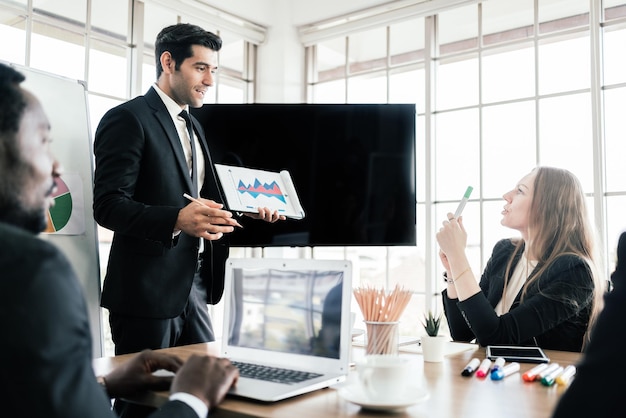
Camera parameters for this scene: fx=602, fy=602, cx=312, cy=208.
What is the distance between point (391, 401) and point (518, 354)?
70 centimetres

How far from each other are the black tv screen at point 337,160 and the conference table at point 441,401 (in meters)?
2.12

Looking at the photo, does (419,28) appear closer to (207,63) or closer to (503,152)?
(503,152)

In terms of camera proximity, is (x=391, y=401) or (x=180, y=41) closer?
(x=391, y=401)

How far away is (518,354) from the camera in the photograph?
1.60 meters

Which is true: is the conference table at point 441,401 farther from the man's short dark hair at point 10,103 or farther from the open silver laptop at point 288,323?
the man's short dark hair at point 10,103

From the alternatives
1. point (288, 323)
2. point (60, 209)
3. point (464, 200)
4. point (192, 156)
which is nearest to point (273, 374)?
point (288, 323)

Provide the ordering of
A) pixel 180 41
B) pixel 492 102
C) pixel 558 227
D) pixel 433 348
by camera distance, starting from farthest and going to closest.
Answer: pixel 492 102
pixel 180 41
pixel 558 227
pixel 433 348

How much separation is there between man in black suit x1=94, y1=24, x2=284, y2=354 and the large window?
1.30 m

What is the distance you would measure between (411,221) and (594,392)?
2878 mm

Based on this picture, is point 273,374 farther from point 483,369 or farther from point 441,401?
point 483,369

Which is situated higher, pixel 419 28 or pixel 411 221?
pixel 419 28

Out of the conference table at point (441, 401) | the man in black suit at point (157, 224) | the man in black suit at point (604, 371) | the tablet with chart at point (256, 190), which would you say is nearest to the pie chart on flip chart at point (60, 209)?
the man in black suit at point (157, 224)

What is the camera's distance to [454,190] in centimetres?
394

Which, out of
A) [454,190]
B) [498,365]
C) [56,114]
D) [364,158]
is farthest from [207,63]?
[454,190]
